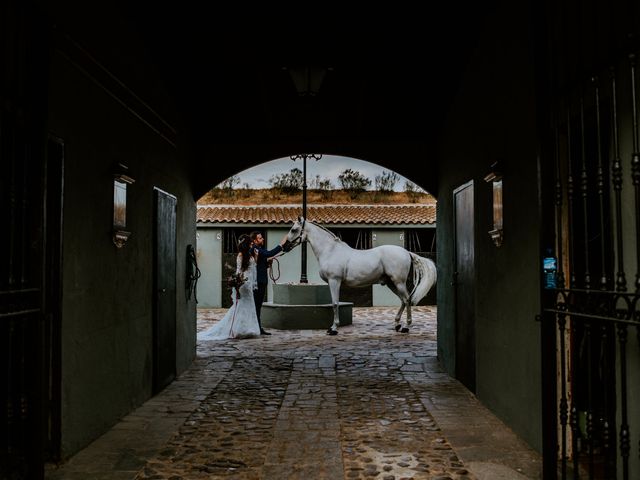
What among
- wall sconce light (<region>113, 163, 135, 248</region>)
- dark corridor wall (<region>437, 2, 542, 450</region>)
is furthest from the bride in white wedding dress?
wall sconce light (<region>113, 163, 135, 248</region>)

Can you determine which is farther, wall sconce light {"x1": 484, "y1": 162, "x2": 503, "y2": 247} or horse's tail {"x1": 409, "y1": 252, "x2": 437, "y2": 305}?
horse's tail {"x1": 409, "y1": 252, "x2": 437, "y2": 305}

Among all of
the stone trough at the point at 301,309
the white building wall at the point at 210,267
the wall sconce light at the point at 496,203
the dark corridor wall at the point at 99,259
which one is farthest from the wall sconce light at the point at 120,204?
the white building wall at the point at 210,267

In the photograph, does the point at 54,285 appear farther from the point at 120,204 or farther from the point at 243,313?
the point at 243,313

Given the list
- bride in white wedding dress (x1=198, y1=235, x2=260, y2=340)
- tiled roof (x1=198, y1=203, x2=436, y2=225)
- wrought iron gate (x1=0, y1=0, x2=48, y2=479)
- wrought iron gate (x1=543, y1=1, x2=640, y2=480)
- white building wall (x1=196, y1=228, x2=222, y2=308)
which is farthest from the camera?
tiled roof (x1=198, y1=203, x2=436, y2=225)

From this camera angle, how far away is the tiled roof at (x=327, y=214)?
728 inches

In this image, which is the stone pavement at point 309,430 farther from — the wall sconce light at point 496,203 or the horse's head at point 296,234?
the horse's head at point 296,234

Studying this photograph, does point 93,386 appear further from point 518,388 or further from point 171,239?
point 518,388

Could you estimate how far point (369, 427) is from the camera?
4637mm

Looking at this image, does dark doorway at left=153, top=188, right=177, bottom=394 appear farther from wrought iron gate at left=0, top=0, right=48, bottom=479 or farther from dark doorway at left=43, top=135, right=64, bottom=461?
wrought iron gate at left=0, top=0, right=48, bottom=479

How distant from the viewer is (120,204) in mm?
4746

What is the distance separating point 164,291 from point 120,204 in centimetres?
161

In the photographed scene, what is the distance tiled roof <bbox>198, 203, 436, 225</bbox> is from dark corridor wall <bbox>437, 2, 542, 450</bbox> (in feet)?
39.9

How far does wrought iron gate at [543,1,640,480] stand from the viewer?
250 cm

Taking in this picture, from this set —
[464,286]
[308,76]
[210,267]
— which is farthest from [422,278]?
[210,267]
